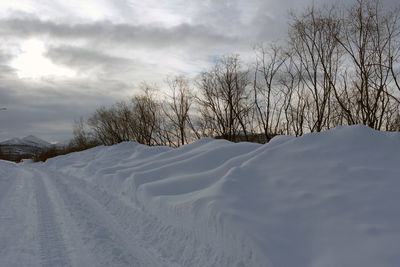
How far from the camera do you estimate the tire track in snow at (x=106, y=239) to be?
3.94 m

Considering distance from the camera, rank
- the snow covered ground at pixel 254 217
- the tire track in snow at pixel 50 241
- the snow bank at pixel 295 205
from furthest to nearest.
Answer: the tire track in snow at pixel 50 241 < the snow covered ground at pixel 254 217 < the snow bank at pixel 295 205

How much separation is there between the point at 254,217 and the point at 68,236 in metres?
3.26

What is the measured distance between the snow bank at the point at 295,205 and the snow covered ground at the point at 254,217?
15mm

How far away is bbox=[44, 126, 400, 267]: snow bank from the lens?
10.9 ft

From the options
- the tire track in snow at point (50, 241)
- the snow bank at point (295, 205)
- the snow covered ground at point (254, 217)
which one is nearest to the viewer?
the snow bank at point (295, 205)

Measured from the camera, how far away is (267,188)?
5207 mm

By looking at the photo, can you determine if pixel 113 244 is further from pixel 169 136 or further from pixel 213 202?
pixel 169 136

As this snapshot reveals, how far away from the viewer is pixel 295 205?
14.2 feet

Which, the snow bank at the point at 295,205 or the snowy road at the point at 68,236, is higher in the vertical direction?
the snow bank at the point at 295,205

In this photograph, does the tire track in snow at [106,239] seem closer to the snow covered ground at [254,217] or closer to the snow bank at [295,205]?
the snow covered ground at [254,217]

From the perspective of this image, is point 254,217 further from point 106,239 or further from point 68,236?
point 68,236

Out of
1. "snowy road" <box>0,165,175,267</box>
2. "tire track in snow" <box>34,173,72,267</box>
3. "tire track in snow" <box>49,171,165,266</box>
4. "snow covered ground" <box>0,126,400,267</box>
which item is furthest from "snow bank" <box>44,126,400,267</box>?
"tire track in snow" <box>34,173,72,267</box>

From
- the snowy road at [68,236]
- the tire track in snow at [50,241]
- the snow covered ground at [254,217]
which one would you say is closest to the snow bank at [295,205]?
the snow covered ground at [254,217]

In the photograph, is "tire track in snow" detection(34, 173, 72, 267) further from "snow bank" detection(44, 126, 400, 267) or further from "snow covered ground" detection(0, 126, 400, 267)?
"snow bank" detection(44, 126, 400, 267)
